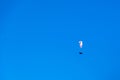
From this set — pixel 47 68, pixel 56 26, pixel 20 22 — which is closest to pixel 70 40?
pixel 56 26

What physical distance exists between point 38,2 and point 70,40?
1.16 feet

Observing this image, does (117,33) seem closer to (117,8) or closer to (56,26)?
(117,8)

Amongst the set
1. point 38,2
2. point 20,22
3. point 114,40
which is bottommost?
point 114,40

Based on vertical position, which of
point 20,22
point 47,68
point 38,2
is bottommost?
point 47,68

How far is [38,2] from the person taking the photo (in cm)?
144

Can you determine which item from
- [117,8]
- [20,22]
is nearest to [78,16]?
[117,8]

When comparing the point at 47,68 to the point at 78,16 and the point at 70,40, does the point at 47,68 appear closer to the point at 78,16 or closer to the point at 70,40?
the point at 70,40

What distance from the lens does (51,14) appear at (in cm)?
144

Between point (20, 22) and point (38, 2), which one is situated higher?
point (38, 2)

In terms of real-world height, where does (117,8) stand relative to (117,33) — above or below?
above

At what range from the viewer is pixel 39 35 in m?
1.43

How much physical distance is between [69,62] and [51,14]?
1.20 feet

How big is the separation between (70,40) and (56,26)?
14cm

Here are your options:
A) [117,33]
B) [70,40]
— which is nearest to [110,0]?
[117,33]
